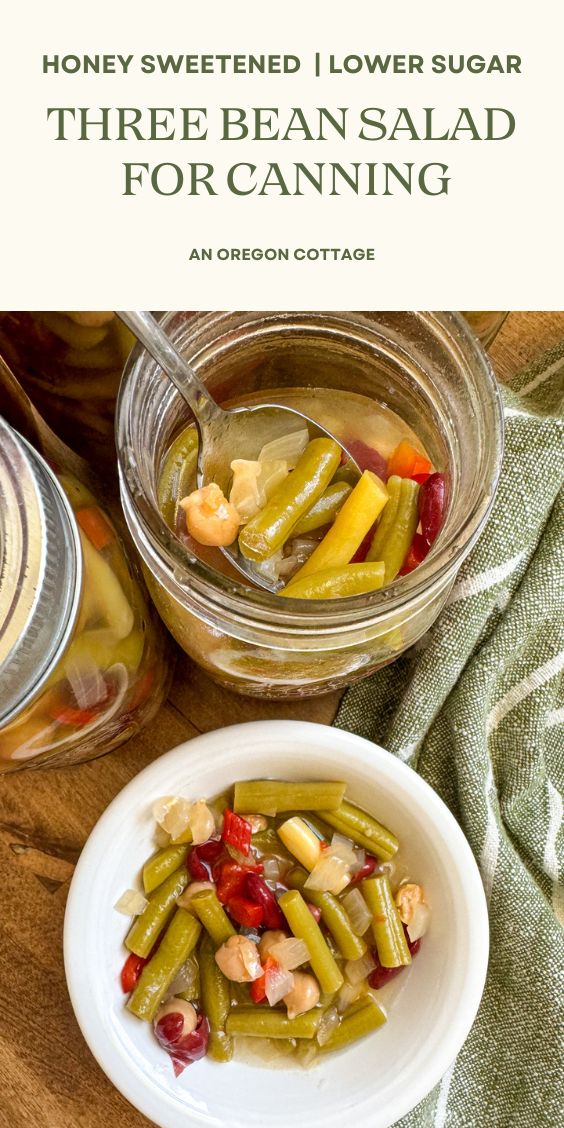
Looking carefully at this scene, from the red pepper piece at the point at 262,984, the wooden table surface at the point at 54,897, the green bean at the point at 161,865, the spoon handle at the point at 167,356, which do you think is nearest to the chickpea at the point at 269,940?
the red pepper piece at the point at 262,984

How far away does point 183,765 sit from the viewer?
0.94 m

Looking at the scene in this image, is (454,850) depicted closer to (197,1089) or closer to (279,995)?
(279,995)

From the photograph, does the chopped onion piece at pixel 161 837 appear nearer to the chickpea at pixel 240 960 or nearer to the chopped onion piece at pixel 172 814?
the chopped onion piece at pixel 172 814

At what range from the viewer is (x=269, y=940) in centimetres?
97

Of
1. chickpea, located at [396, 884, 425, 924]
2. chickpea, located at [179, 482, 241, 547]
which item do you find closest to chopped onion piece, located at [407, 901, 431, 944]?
chickpea, located at [396, 884, 425, 924]

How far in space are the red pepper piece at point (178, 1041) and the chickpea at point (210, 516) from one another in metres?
0.46

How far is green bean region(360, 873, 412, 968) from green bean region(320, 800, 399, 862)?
0.10 feet

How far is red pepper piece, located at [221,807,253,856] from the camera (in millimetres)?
972

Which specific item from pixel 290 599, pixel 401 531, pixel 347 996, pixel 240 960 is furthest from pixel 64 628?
pixel 347 996

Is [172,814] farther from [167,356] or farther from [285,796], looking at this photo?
[167,356]

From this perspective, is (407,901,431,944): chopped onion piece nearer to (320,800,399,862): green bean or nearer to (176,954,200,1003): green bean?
(320,800,399,862): green bean

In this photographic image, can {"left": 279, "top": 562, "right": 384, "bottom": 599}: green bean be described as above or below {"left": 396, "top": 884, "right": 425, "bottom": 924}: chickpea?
above
